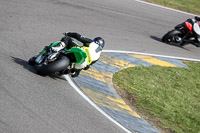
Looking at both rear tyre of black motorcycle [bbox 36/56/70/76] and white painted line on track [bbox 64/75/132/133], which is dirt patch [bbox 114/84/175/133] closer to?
white painted line on track [bbox 64/75/132/133]

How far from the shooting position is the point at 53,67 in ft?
26.3

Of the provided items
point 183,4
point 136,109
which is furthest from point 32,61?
point 183,4

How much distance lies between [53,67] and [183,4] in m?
15.8

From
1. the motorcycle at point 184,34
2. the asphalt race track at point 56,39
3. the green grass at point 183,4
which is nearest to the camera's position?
the asphalt race track at point 56,39

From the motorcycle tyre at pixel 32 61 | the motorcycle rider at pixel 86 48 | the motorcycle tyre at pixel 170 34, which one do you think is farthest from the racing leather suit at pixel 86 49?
the motorcycle tyre at pixel 170 34

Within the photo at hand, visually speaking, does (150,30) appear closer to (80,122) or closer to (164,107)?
(164,107)

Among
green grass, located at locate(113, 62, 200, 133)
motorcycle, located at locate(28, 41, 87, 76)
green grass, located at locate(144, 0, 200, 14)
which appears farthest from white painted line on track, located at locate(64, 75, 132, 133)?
green grass, located at locate(144, 0, 200, 14)

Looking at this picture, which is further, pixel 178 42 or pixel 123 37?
pixel 178 42

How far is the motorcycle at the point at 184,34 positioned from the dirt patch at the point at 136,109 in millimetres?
6279

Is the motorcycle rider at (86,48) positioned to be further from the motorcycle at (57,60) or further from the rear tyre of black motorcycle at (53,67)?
the rear tyre of black motorcycle at (53,67)

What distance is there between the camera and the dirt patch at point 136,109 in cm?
850

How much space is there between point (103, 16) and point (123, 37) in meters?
1.85

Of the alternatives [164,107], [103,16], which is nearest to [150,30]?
[103,16]

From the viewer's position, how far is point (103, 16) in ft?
50.2
